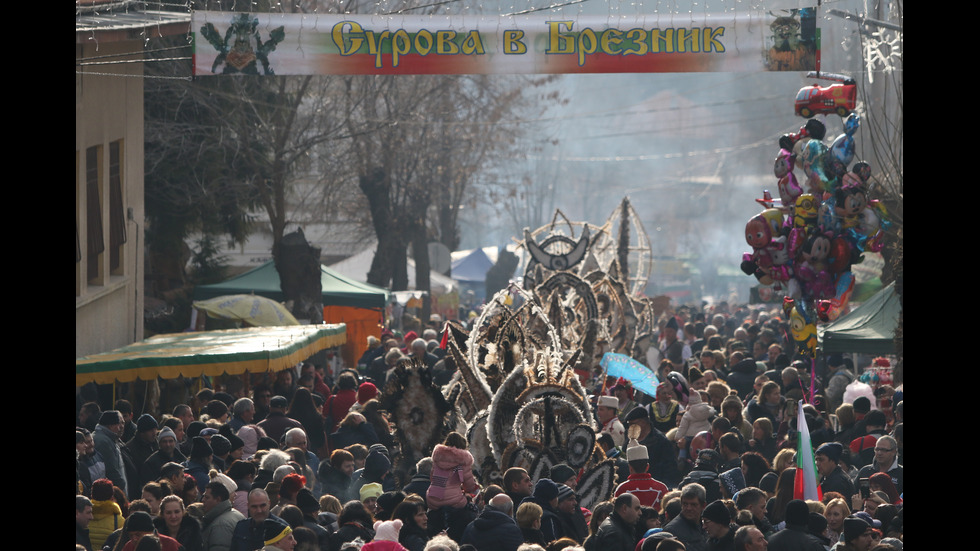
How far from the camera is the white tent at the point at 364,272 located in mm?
35281

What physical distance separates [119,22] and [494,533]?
383 inches

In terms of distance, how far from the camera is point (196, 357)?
1348 centimetres

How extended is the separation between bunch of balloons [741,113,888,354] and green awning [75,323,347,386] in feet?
17.5

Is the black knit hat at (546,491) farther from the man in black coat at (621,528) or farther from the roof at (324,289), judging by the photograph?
the roof at (324,289)

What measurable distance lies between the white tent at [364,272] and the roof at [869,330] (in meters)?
19.8

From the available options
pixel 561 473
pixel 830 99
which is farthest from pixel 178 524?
pixel 830 99

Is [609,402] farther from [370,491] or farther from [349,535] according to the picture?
[349,535]

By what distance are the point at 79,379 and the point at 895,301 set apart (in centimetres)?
998

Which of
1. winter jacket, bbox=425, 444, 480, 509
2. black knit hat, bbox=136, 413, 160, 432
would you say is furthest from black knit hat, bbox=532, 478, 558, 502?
black knit hat, bbox=136, 413, 160, 432

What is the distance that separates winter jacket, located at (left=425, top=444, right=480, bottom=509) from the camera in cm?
870

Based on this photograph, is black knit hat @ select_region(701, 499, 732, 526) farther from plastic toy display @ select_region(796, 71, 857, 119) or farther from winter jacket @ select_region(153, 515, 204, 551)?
plastic toy display @ select_region(796, 71, 857, 119)

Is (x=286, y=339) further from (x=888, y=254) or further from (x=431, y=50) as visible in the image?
(x=888, y=254)

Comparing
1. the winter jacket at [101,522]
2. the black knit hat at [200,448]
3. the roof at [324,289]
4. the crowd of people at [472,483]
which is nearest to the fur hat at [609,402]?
the crowd of people at [472,483]
